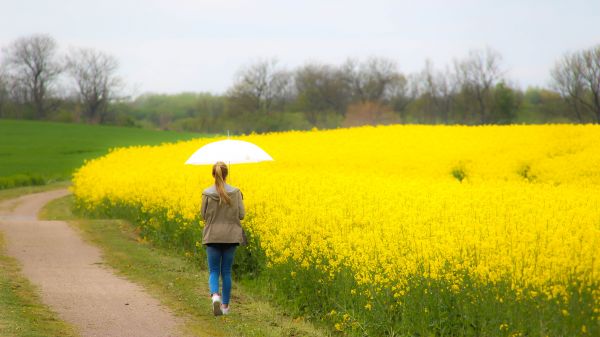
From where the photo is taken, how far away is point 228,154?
13359mm

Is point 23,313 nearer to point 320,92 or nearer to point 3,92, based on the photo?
point 320,92

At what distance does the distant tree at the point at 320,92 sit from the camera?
77.9 m

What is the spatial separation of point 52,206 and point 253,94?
51.0 m

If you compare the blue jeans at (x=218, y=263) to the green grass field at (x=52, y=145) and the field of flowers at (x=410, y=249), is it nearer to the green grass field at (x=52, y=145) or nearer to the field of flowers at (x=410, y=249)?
the field of flowers at (x=410, y=249)

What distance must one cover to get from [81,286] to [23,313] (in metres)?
2.07

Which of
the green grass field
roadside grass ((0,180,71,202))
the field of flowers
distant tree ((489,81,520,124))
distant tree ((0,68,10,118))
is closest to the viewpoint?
the field of flowers

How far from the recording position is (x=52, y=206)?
31203 mm

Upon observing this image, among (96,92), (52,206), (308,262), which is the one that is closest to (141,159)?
(52,206)

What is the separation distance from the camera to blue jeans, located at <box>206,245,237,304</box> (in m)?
10.2

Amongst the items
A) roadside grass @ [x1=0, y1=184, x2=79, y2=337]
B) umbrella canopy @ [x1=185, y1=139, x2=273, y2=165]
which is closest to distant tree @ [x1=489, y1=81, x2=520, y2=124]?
umbrella canopy @ [x1=185, y1=139, x2=273, y2=165]

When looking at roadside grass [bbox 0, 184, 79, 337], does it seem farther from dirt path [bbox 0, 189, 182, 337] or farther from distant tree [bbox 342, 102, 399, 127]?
distant tree [bbox 342, 102, 399, 127]

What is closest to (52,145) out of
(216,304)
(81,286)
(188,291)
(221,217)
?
(81,286)

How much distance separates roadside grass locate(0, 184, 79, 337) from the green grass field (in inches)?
1202

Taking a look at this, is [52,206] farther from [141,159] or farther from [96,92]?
[96,92]
